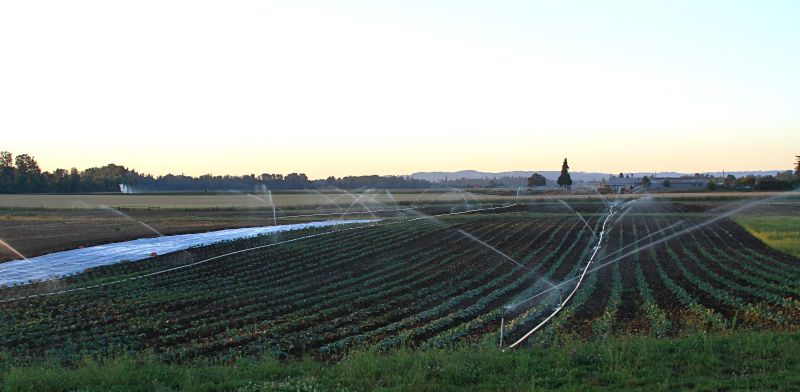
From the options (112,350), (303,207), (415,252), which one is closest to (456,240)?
(415,252)

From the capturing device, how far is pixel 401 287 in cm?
2080

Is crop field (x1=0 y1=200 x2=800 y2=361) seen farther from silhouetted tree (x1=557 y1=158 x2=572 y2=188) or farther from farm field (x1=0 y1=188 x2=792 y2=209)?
silhouetted tree (x1=557 y1=158 x2=572 y2=188)

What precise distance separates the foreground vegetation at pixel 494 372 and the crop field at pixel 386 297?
93.4 inches

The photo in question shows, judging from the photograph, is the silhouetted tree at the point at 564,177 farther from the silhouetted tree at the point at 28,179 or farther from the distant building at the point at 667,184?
the silhouetted tree at the point at 28,179

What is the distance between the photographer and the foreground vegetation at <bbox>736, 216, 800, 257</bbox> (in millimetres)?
32047

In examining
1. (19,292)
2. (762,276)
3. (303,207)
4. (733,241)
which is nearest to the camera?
(19,292)

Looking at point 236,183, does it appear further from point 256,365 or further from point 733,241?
point 256,365

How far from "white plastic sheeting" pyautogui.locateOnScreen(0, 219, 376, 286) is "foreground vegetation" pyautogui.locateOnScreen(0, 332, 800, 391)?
15.4 m

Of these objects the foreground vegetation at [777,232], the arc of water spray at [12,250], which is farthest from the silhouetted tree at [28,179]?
the foreground vegetation at [777,232]

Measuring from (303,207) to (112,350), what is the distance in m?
62.7

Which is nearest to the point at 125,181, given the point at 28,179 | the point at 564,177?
the point at 28,179

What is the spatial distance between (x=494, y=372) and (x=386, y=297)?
1020 cm

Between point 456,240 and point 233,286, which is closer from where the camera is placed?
point 233,286

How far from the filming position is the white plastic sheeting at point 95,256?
2400 cm
